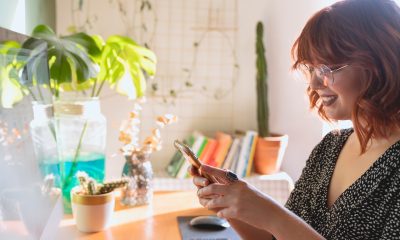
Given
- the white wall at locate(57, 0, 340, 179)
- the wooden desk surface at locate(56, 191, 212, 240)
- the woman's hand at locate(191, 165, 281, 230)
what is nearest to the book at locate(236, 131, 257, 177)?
the white wall at locate(57, 0, 340, 179)

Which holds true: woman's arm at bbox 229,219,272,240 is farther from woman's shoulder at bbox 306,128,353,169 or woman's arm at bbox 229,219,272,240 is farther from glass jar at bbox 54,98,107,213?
glass jar at bbox 54,98,107,213

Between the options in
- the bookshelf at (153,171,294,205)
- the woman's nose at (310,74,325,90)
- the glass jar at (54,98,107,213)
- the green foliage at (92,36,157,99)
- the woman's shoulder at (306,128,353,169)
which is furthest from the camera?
the bookshelf at (153,171,294,205)

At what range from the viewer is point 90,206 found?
111cm

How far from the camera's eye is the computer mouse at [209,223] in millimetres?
1162

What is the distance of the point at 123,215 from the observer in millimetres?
1272

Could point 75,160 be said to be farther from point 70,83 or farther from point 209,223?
point 209,223

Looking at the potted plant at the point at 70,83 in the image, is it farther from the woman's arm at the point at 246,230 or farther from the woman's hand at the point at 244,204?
the woman's arm at the point at 246,230

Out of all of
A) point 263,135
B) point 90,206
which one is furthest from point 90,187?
point 263,135

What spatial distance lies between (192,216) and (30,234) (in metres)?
0.63

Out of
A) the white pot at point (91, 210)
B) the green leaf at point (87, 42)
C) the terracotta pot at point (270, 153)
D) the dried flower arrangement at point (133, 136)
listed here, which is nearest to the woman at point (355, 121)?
the white pot at point (91, 210)

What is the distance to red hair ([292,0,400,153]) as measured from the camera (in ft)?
2.73

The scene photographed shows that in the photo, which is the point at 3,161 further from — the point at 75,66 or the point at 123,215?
the point at 123,215

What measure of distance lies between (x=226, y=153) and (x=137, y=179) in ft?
2.66

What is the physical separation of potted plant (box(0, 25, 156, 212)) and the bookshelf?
0.67 m
